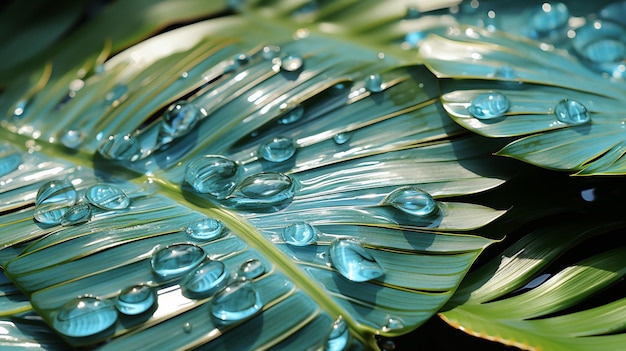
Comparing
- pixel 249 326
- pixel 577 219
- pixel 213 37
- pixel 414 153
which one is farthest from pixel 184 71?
pixel 577 219

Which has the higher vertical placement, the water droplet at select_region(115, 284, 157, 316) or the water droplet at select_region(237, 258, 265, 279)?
the water droplet at select_region(115, 284, 157, 316)

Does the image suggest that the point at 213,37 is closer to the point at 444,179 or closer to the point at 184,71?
the point at 184,71

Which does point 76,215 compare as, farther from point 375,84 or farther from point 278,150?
point 375,84

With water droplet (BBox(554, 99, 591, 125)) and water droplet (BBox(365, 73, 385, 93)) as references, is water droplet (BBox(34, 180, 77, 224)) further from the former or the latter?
water droplet (BBox(554, 99, 591, 125))

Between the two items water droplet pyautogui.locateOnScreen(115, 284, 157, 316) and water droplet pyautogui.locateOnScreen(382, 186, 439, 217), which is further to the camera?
water droplet pyautogui.locateOnScreen(382, 186, 439, 217)

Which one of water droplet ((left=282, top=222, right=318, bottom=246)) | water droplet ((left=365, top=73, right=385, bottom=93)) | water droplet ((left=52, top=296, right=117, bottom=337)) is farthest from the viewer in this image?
water droplet ((left=365, top=73, right=385, bottom=93))

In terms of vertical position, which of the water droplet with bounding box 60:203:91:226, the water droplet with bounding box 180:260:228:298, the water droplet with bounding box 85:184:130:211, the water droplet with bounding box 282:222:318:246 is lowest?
the water droplet with bounding box 282:222:318:246

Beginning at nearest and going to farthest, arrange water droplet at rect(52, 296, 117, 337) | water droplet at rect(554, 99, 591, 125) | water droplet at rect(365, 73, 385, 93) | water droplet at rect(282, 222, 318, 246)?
water droplet at rect(52, 296, 117, 337)
water droplet at rect(282, 222, 318, 246)
water droplet at rect(554, 99, 591, 125)
water droplet at rect(365, 73, 385, 93)

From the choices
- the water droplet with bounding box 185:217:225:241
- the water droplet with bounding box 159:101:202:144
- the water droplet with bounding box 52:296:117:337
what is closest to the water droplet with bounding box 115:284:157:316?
the water droplet with bounding box 52:296:117:337
